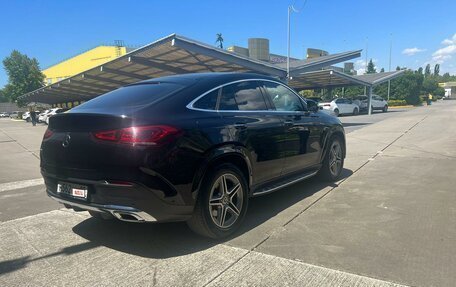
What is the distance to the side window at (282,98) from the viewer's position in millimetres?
5020

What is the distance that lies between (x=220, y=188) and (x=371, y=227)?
184 cm

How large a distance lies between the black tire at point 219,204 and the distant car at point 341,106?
88.2ft

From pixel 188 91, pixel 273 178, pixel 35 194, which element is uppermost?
pixel 188 91

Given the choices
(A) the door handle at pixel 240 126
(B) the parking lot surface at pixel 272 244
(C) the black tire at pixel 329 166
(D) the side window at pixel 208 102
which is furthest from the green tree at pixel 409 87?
(D) the side window at pixel 208 102

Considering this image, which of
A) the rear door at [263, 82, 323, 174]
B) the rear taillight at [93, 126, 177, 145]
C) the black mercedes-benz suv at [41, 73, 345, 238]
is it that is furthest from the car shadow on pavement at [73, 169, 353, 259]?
the rear taillight at [93, 126, 177, 145]

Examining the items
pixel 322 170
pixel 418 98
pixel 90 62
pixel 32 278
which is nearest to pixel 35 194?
pixel 32 278

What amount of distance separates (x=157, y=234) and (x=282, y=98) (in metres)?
2.56

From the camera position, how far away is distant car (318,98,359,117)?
30.7m

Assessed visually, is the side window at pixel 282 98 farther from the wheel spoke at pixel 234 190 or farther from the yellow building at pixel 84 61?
the yellow building at pixel 84 61

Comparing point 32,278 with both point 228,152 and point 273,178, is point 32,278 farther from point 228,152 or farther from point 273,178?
point 273,178

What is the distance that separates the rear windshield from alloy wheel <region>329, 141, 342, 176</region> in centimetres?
344

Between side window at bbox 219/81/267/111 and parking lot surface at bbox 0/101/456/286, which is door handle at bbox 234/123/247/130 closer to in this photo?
side window at bbox 219/81/267/111

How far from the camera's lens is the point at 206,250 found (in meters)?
3.75

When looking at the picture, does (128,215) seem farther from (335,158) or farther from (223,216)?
(335,158)
